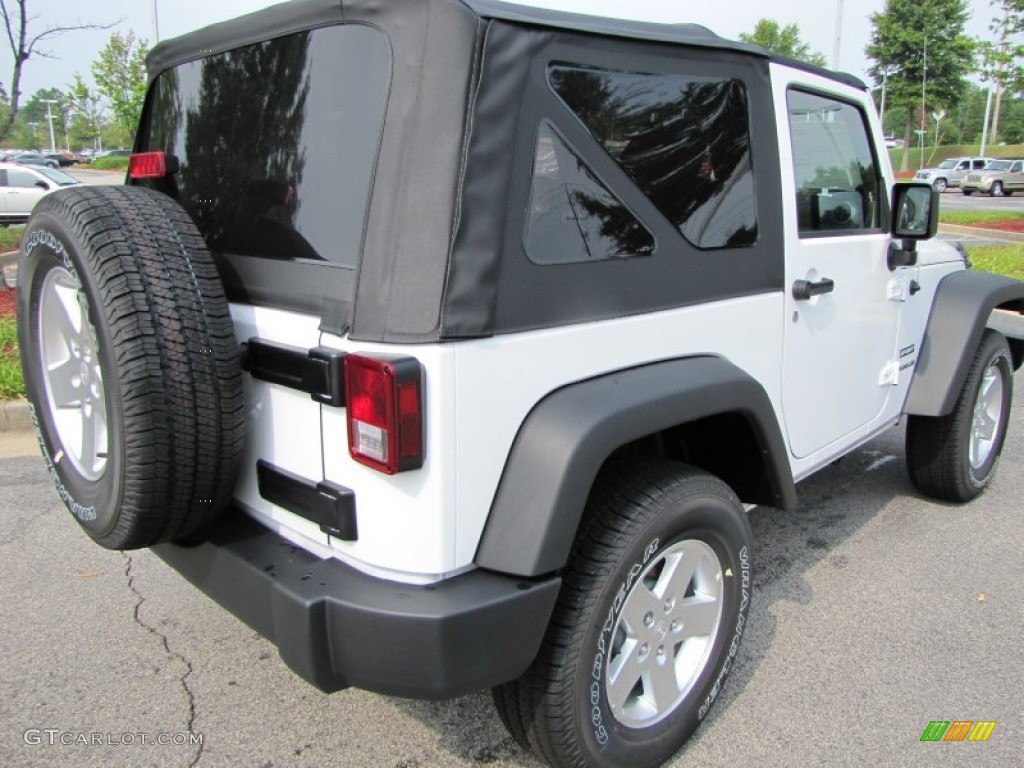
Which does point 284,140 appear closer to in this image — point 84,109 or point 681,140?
point 681,140

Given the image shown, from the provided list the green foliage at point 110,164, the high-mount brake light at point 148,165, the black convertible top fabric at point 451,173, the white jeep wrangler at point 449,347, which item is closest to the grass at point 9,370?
the high-mount brake light at point 148,165

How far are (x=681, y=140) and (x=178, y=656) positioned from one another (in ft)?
7.71

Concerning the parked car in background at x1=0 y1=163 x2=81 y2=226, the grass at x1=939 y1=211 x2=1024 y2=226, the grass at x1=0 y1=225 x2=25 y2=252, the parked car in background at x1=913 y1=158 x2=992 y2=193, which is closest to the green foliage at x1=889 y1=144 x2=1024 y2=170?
the parked car in background at x1=913 y1=158 x2=992 y2=193

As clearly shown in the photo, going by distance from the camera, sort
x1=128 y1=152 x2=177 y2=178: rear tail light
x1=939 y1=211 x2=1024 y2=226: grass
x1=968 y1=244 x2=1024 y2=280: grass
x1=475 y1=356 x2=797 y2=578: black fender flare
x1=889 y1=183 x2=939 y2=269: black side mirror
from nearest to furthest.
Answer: x1=475 y1=356 x2=797 y2=578: black fender flare → x1=128 y1=152 x2=177 y2=178: rear tail light → x1=889 y1=183 x2=939 y2=269: black side mirror → x1=968 y1=244 x2=1024 y2=280: grass → x1=939 y1=211 x2=1024 y2=226: grass

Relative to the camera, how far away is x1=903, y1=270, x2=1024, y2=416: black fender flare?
142 inches

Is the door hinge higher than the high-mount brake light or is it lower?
lower

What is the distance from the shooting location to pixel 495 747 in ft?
7.91

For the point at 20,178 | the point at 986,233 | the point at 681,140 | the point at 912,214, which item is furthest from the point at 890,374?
the point at 20,178

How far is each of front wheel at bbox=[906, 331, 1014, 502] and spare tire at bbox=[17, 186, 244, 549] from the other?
3244mm

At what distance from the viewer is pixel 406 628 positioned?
171cm

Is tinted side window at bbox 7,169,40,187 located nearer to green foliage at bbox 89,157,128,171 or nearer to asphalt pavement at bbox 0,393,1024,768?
asphalt pavement at bbox 0,393,1024,768

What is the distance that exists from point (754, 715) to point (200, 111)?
2484 millimetres

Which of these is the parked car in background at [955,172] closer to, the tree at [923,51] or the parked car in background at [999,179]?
the parked car in background at [999,179]

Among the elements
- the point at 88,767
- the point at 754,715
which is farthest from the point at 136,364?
the point at 754,715
